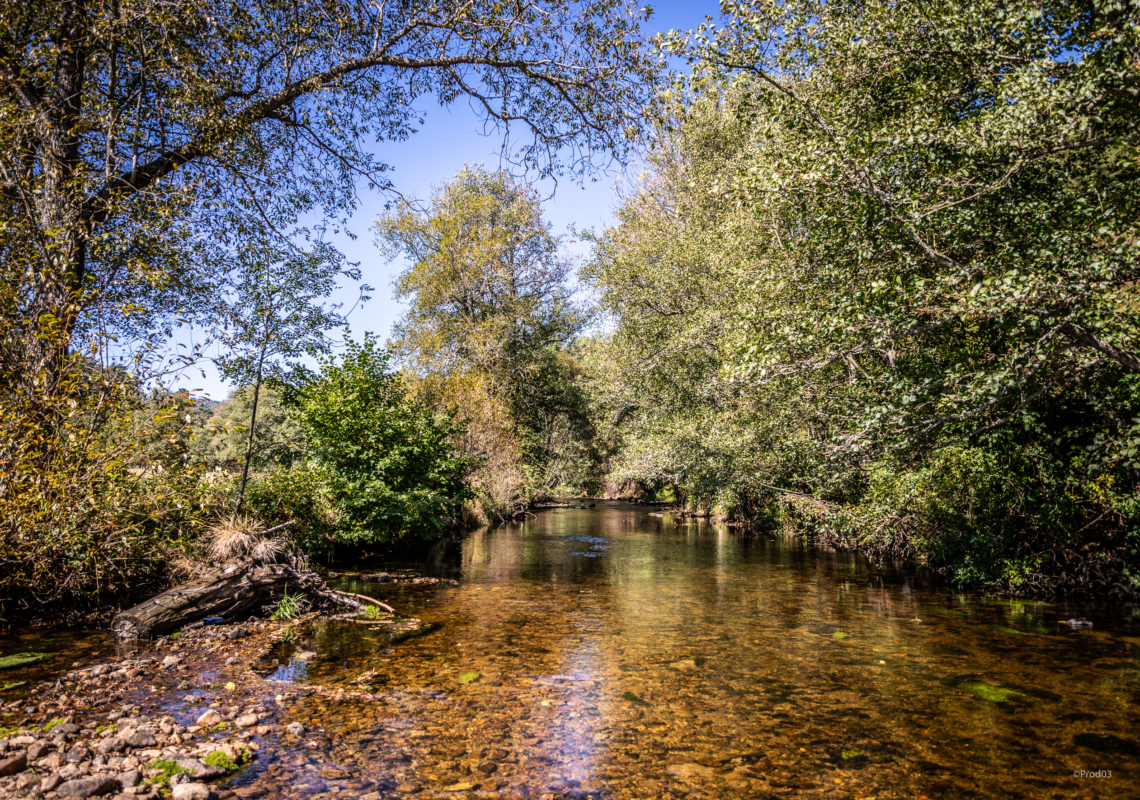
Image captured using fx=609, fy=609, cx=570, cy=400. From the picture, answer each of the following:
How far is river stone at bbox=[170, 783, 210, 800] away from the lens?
3842 mm

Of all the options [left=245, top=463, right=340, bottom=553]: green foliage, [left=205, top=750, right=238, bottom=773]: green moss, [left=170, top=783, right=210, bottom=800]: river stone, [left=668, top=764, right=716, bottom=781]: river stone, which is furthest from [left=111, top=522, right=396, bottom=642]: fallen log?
[left=668, top=764, right=716, bottom=781]: river stone

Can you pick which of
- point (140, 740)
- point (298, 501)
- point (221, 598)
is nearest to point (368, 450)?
point (298, 501)

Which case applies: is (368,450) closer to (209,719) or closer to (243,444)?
(243,444)

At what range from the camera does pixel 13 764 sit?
4.00 metres

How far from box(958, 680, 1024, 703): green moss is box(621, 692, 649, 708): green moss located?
3501 mm

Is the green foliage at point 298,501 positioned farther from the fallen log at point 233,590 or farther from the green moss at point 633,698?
the green moss at point 633,698

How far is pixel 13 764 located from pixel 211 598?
4.76 metres

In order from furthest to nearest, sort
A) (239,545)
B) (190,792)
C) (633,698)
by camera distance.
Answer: (239,545)
(633,698)
(190,792)

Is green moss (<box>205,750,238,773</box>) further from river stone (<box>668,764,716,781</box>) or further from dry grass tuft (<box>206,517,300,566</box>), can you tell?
dry grass tuft (<box>206,517,300,566</box>)

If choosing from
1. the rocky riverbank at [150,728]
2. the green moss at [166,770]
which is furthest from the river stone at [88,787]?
the green moss at [166,770]

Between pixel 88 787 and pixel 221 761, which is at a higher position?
pixel 88 787

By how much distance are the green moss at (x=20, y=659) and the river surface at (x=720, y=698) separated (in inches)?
96.2

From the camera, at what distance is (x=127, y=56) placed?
9.09 meters

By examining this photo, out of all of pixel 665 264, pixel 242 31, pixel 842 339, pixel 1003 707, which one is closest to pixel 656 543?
pixel 665 264
